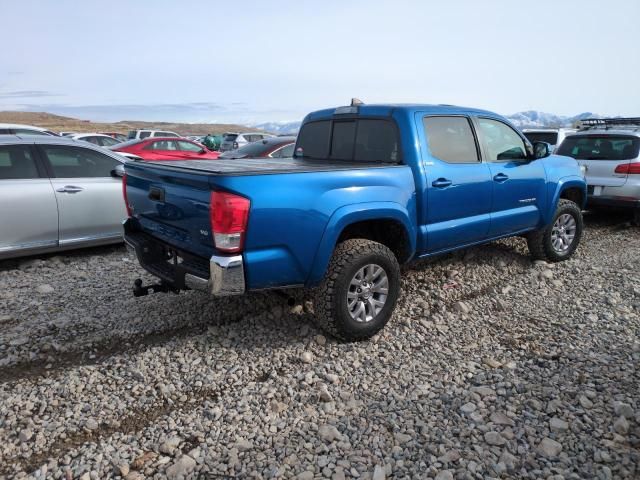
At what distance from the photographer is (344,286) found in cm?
361

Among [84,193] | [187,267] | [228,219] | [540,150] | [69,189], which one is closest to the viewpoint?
[228,219]

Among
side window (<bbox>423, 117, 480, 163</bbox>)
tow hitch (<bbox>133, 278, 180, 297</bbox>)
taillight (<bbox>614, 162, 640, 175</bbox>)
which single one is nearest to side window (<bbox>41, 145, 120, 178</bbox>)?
tow hitch (<bbox>133, 278, 180, 297</bbox>)

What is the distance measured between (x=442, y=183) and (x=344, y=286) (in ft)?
4.59

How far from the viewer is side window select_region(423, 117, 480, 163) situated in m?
4.30

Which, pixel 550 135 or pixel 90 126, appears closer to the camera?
pixel 550 135

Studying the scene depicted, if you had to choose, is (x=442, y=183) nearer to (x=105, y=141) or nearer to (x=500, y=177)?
(x=500, y=177)

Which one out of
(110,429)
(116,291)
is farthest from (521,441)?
(116,291)

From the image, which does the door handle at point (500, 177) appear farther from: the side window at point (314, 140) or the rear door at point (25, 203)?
the rear door at point (25, 203)

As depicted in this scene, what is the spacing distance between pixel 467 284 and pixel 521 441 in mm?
2621

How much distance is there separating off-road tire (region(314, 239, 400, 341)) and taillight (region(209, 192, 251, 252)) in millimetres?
830

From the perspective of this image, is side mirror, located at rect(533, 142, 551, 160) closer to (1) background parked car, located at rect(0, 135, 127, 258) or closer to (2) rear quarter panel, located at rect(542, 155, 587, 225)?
(2) rear quarter panel, located at rect(542, 155, 587, 225)

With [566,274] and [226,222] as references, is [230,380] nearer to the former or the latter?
[226,222]

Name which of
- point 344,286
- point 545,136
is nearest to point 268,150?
point 344,286

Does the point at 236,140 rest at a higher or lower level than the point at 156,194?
lower
